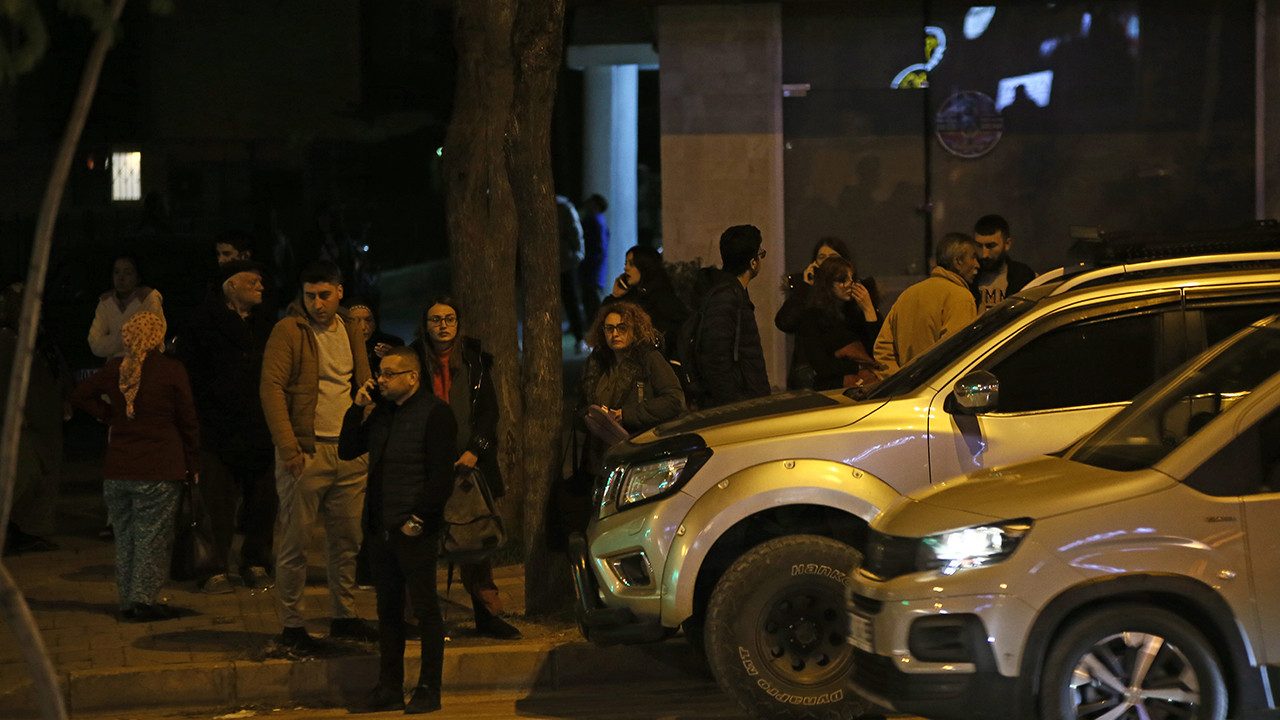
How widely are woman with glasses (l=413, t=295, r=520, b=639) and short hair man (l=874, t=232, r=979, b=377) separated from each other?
2368mm

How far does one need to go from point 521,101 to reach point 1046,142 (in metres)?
7.65

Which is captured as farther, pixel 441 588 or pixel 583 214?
pixel 583 214

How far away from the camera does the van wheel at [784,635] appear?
634cm

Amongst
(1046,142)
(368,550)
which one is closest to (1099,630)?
(368,550)

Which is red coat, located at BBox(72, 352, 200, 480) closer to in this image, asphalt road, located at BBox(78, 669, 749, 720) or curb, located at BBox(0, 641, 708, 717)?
curb, located at BBox(0, 641, 708, 717)

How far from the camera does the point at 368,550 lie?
6.96m

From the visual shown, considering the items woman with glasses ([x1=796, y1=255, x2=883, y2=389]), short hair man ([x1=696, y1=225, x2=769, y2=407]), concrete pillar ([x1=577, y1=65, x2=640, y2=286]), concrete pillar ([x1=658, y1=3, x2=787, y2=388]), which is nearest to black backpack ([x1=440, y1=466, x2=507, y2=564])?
short hair man ([x1=696, y1=225, x2=769, y2=407])

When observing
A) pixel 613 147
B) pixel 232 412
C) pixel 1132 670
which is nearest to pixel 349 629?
pixel 232 412

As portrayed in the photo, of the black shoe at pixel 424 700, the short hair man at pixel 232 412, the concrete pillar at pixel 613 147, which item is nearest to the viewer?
the black shoe at pixel 424 700

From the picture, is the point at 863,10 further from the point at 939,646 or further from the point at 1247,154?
the point at 939,646

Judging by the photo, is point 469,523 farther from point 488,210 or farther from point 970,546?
point 488,210

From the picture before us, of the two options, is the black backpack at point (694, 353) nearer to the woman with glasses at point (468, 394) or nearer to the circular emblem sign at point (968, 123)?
the woman with glasses at point (468, 394)

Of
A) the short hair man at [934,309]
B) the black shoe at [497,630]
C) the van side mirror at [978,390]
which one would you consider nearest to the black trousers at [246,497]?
the black shoe at [497,630]

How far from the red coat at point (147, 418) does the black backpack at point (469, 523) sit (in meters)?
1.82
